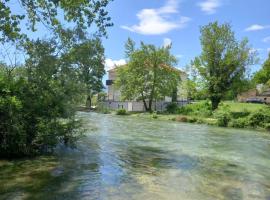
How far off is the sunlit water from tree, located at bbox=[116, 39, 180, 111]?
3719 centimetres

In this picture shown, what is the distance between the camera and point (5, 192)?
9.72 meters

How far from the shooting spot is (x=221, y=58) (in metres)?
48.8

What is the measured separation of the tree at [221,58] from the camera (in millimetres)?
48250

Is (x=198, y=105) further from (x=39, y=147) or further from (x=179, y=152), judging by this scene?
(x=39, y=147)

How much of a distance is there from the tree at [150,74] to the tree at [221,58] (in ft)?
27.5

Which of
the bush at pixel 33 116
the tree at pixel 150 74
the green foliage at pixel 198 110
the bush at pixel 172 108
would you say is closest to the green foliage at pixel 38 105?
the bush at pixel 33 116

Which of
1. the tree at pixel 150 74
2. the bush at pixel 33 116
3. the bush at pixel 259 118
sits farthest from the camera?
the tree at pixel 150 74

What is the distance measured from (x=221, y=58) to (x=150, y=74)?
A: 11122mm

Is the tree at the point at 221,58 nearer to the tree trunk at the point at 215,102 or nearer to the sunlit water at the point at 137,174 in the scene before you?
the tree trunk at the point at 215,102

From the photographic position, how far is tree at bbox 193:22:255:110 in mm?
48250

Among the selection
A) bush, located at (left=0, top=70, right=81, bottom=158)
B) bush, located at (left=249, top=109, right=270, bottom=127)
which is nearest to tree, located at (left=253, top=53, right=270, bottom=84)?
bush, located at (left=249, top=109, right=270, bottom=127)

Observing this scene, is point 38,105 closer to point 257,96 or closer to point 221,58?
point 221,58

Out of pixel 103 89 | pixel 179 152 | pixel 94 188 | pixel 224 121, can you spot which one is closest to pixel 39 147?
pixel 94 188

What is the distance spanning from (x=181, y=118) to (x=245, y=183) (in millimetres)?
29952
